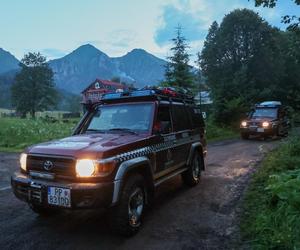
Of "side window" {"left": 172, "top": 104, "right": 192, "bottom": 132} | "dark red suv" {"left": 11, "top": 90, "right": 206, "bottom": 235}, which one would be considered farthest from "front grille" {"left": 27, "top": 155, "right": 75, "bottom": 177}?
"side window" {"left": 172, "top": 104, "right": 192, "bottom": 132}

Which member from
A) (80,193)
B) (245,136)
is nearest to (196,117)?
(80,193)

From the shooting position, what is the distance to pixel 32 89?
78.8 meters

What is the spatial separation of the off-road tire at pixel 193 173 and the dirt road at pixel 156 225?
0.19 metres

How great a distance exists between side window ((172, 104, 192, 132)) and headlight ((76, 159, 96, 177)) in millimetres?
2824

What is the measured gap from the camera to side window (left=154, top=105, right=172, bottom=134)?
20.2ft

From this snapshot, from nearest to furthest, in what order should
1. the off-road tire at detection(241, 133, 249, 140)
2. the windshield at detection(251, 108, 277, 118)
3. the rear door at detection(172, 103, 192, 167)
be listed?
the rear door at detection(172, 103, 192, 167) → the off-road tire at detection(241, 133, 249, 140) → the windshield at detection(251, 108, 277, 118)

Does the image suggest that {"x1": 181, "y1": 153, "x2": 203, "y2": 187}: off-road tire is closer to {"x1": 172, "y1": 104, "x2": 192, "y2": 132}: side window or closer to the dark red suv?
the dark red suv

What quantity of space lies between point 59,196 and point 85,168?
1.63 ft

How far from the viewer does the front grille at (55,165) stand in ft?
15.1

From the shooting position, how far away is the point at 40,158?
16.0 ft

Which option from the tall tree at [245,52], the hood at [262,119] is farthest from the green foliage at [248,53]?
the hood at [262,119]

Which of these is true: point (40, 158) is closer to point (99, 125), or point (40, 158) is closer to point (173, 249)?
point (99, 125)

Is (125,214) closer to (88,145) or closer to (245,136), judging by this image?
(88,145)

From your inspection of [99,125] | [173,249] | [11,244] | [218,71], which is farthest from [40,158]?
[218,71]
